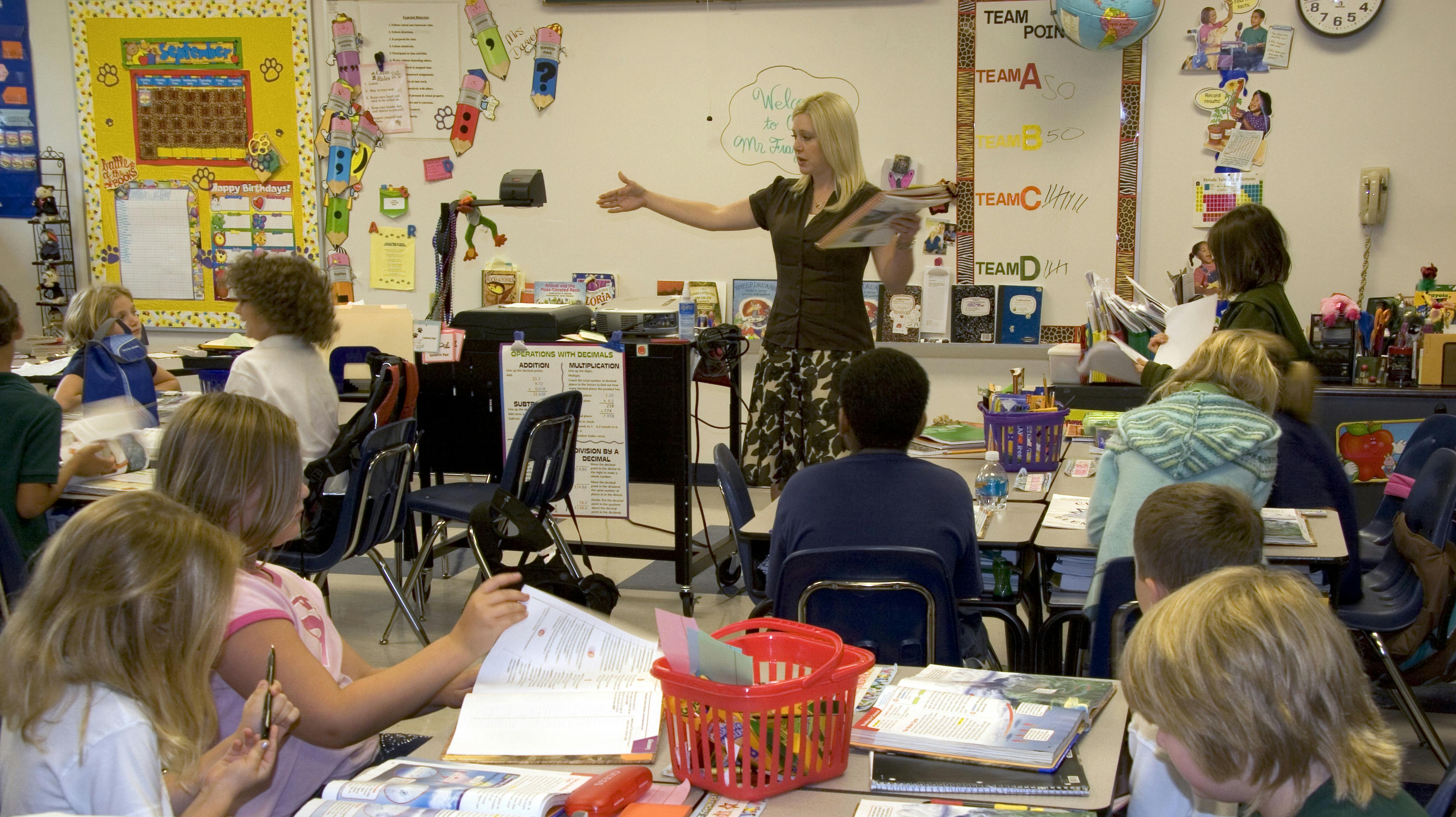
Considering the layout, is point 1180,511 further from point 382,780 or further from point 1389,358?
point 1389,358

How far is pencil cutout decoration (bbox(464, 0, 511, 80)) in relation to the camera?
19.8 feet

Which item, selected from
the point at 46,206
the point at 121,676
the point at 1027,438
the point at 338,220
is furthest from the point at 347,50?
the point at 121,676

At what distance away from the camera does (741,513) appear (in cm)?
304

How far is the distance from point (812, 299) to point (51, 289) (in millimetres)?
4842

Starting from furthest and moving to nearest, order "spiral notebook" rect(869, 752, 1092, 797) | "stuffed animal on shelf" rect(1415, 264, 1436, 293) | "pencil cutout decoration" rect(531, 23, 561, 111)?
1. "pencil cutout decoration" rect(531, 23, 561, 111)
2. "stuffed animal on shelf" rect(1415, 264, 1436, 293)
3. "spiral notebook" rect(869, 752, 1092, 797)

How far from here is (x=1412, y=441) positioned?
3.37 meters

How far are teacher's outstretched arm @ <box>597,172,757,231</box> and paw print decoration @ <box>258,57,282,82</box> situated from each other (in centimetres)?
310

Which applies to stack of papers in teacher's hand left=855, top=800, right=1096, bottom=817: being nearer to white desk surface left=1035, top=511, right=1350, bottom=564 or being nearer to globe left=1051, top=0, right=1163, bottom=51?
white desk surface left=1035, top=511, right=1350, bottom=564

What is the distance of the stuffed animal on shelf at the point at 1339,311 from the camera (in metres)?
4.75

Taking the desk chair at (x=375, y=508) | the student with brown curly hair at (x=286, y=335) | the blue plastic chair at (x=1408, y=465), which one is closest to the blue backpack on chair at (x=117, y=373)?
the student with brown curly hair at (x=286, y=335)

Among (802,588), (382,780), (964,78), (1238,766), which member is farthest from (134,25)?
(1238,766)

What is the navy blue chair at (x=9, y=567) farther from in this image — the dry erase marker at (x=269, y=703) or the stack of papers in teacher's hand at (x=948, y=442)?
the stack of papers in teacher's hand at (x=948, y=442)

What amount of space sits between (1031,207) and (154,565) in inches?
187

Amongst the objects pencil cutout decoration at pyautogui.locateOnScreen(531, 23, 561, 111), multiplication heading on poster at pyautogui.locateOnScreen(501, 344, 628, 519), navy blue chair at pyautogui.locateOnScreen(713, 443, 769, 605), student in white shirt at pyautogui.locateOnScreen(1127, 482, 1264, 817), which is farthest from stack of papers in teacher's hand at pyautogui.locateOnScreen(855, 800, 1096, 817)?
pencil cutout decoration at pyautogui.locateOnScreen(531, 23, 561, 111)
